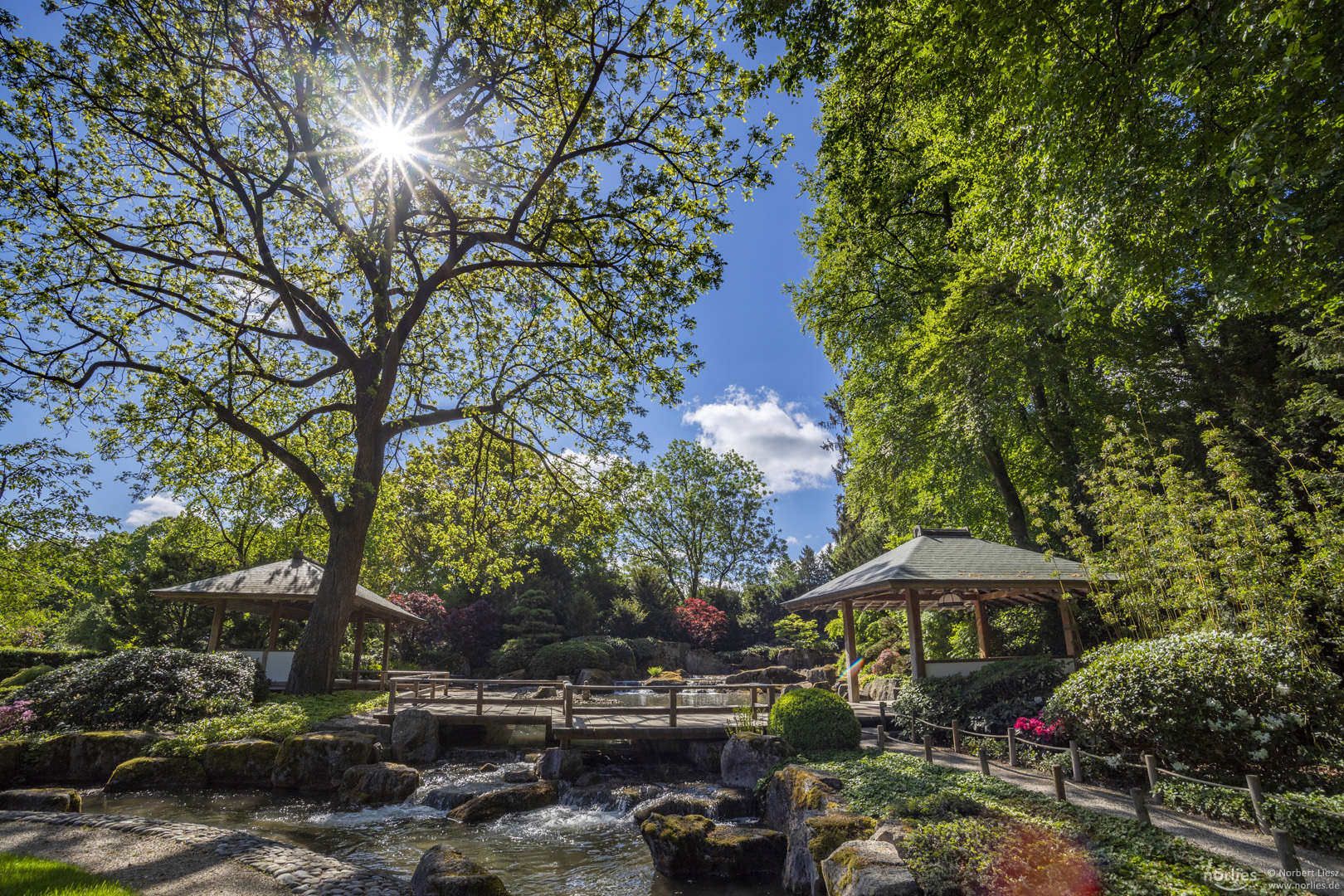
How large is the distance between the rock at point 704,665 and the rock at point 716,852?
2493cm

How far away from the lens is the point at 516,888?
6617 mm

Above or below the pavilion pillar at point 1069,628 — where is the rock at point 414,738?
below

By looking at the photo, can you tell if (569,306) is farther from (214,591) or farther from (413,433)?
(214,591)

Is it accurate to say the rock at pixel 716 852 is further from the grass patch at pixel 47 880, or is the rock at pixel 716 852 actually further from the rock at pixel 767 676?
the rock at pixel 767 676

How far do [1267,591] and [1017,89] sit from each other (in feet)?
23.8

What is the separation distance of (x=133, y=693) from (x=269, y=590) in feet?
17.6

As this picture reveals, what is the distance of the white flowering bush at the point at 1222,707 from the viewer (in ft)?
21.0

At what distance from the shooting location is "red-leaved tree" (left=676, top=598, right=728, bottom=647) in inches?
1303

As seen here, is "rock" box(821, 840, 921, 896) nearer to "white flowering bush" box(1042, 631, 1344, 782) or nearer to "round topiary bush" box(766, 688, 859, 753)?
"white flowering bush" box(1042, 631, 1344, 782)

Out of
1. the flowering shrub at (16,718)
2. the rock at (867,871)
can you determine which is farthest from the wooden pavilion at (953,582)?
the flowering shrub at (16,718)

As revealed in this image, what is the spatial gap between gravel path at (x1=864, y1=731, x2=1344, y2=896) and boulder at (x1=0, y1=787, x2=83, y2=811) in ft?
36.8

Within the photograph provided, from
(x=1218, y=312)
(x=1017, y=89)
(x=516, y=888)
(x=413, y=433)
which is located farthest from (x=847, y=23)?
(x=413, y=433)

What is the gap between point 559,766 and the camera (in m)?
11.3

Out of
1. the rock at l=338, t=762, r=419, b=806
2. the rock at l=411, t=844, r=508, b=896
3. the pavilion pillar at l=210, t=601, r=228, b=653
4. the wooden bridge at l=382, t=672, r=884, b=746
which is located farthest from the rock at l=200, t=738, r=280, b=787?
the pavilion pillar at l=210, t=601, r=228, b=653
